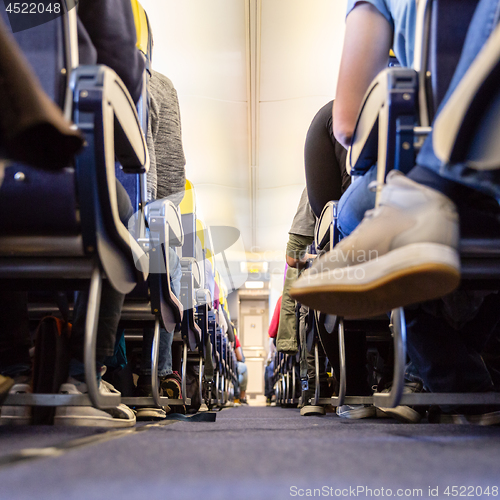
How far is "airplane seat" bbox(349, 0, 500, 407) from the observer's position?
66 cm

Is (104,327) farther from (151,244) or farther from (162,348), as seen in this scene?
(162,348)

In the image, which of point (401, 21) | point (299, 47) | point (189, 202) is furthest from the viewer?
point (299, 47)

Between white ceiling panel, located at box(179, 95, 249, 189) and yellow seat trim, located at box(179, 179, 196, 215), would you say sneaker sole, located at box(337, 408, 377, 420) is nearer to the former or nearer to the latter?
yellow seat trim, located at box(179, 179, 196, 215)

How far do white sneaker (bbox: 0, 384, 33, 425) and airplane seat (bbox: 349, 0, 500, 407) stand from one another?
0.94 meters

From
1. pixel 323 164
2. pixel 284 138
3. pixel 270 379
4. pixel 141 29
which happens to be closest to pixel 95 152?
pixel 141 29

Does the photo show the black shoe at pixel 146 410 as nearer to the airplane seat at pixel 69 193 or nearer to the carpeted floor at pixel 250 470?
the airplane seat at pixel 69 193

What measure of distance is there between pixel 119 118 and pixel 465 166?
74 cm

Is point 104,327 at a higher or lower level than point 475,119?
lower

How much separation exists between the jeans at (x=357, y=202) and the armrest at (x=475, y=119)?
1.17ft

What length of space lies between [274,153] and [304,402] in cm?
364

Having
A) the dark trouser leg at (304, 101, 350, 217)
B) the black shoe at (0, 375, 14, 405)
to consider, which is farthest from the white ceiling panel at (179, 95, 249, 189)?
the black shoe at (0, 375, 14, 405)

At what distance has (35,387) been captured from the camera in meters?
1.22

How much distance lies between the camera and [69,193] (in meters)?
0.96

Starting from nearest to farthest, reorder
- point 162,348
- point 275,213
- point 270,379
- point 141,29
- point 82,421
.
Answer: point 82,421 → point 141,29 → point 162,348 → point 275,213 → point 270,379
